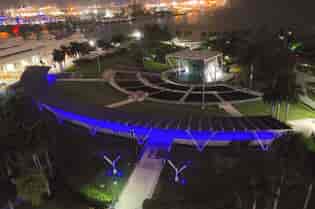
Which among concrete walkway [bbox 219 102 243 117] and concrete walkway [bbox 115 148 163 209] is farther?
concrete walkway [bbox 219 102 243 117]

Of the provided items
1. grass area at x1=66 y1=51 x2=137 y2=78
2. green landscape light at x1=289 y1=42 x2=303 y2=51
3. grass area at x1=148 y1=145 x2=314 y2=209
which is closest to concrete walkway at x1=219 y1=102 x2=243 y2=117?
grass area at x1=148 y1=145 x2=314 y2=209

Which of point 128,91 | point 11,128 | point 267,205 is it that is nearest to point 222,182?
point 267,205

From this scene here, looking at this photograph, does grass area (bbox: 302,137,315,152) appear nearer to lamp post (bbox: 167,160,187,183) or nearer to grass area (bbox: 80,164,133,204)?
lamp post (bbox: 167,160,187,183)

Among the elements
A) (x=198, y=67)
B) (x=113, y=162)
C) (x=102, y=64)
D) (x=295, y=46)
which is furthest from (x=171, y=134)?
(x=295, y=46)

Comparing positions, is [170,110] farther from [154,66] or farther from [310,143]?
[154,66]

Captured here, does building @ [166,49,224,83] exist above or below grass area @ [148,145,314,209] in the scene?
above

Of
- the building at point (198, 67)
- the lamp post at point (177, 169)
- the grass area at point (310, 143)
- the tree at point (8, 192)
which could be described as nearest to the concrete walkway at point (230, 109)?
the building at point (198, 67)

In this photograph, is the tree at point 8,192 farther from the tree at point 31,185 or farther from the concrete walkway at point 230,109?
the concrete walkway at point 230,109
